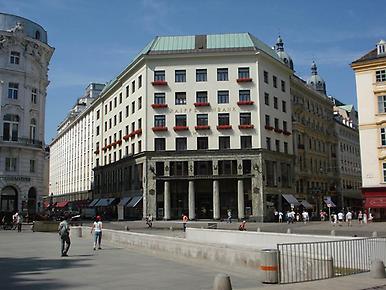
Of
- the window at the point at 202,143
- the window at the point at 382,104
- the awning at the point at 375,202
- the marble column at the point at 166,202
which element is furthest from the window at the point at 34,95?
the awning at the point at 375,202

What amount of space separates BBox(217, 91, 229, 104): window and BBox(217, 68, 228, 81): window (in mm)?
1887

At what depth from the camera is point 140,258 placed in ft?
Result: 64.0

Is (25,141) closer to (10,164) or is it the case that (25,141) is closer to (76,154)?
(10,164)

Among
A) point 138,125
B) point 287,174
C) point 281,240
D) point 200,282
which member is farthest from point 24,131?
point 200,282

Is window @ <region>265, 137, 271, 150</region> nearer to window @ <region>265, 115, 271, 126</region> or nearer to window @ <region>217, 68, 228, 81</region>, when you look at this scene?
window @ <region>265, 115, 271, 126</region>

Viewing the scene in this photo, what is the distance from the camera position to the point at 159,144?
58812 millimetres

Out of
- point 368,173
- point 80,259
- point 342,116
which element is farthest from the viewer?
point 342,116

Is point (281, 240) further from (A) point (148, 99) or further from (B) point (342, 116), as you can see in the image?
(B) point (342, 116)

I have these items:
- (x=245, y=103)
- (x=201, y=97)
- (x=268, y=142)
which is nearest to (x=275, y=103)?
(x=268, y=142)

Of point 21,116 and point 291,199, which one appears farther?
point 291,199

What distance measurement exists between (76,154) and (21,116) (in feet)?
137

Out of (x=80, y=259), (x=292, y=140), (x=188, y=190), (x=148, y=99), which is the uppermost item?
(x=148, y=99)

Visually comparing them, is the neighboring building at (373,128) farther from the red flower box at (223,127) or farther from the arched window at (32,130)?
the arched window at (32,130)

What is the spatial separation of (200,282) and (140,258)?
22.0 feet
